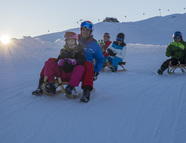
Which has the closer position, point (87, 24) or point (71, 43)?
point (71, 43)

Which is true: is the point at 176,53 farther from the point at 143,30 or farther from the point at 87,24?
the point at 143,30

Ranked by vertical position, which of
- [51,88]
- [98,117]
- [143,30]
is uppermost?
[143,30]

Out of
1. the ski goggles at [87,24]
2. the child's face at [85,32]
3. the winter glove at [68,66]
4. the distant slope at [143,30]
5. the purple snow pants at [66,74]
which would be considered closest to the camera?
the purple snow pants at [66,74]

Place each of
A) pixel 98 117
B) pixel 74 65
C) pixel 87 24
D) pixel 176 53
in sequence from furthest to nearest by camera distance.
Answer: pixel 176 53 < pixel 87 24 < pixel 74 65 < pixel 98 117

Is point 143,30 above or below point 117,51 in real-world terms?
above

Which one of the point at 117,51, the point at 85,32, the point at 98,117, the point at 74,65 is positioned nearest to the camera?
the point at 98,117

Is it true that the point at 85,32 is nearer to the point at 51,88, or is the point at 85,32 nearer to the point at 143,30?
the point at 51,88

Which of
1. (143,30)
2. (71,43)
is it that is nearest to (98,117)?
(71,43)

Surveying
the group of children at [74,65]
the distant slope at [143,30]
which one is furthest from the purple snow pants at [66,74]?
the distant slope at [143,30]

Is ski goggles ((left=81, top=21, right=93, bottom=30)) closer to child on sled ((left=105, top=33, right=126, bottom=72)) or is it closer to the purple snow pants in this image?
the purple snow pants

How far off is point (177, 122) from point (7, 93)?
2935mm

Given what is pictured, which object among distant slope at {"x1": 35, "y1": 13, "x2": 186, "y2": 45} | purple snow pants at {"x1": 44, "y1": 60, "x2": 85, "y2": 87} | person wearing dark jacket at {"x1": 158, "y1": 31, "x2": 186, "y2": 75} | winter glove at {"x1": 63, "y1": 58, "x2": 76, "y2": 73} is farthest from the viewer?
distant slope at {"x1": 35, "y1": 13, "x2": 186, "y2": 45}

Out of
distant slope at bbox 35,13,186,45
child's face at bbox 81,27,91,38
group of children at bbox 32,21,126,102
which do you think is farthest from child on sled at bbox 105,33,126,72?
distant slope at bbox 35,13,186,45

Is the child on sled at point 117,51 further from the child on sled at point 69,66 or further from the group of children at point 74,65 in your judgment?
the child on sled at point 69,66
